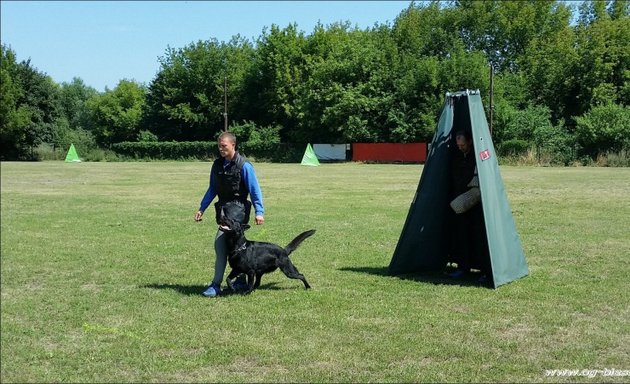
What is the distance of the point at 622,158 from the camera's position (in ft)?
162

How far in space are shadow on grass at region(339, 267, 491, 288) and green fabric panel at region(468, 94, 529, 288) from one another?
385 mm

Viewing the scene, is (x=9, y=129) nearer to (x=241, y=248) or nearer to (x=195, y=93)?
(x=241, y=248)

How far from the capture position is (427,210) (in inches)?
372

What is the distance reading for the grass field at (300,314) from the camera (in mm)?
5223

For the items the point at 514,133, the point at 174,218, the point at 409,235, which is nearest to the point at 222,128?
the point at 514,133

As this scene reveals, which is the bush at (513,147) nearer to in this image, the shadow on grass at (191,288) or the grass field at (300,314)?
the grass field at (300,314)

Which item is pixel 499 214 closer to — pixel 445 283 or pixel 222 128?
pixel 445 283

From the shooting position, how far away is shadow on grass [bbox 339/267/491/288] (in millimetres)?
8828

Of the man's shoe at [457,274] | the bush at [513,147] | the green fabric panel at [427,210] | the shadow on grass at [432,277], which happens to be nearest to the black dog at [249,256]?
the shadow on grass at [432,277]

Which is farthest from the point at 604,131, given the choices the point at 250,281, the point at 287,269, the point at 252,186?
the point at 250,281

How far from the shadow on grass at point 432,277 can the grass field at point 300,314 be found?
0.28 ft

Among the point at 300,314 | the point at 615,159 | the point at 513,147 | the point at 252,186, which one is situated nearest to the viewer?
the point at 300,314

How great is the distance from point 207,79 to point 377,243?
68.5 meters

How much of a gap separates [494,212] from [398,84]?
53759 mm
